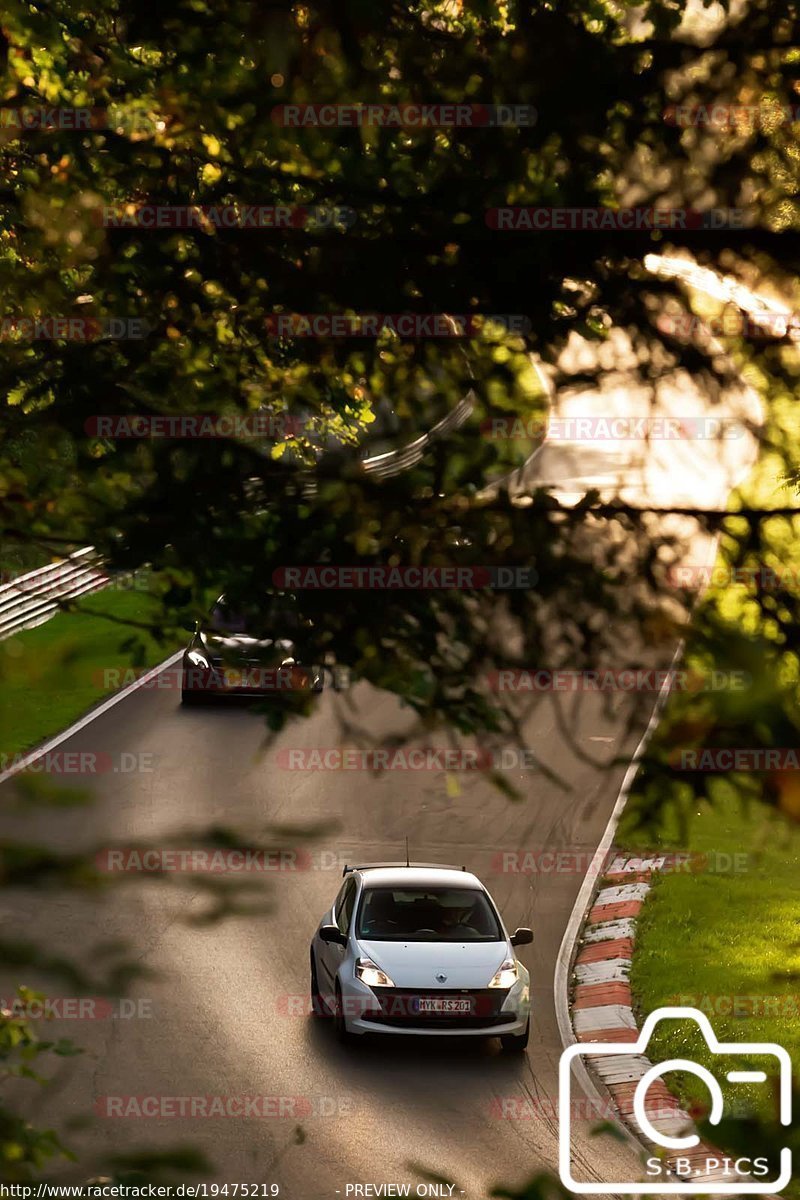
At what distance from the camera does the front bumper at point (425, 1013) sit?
44.1 ft

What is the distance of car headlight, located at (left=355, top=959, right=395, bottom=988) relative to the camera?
44.2 ft

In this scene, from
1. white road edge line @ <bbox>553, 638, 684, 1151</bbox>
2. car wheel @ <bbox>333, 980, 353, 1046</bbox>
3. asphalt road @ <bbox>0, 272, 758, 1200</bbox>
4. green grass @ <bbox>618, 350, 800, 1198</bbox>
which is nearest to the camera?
green grass @ <bbox>618, 350, 800, 1198</bbox>

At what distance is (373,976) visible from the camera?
13.5m

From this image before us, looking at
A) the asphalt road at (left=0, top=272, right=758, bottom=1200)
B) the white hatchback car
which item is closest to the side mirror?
the white hatchback car

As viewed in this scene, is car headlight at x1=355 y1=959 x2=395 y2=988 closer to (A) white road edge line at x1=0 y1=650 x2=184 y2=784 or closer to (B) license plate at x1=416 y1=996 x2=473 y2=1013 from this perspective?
(B) license plate at x1=416 y1=996 x2=473 y2=1013

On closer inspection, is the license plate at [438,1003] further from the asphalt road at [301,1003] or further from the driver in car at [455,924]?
the driver in car at [455,924]

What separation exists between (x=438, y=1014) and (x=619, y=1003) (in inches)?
91.6

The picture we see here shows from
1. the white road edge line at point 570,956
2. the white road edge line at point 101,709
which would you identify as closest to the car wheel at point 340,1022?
the white road edge line at point 570,956

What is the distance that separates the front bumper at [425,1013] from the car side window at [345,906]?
2.91 ft

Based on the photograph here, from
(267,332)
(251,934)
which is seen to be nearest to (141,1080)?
(251,934)

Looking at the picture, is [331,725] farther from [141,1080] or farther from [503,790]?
[503,790]

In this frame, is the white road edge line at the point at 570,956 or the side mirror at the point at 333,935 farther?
the side mirror at the point at 333,935

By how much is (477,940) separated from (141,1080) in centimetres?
342

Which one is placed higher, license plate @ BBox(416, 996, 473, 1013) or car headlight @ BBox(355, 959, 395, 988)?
car headlight @ BBox(355, 959, 395, 988)
